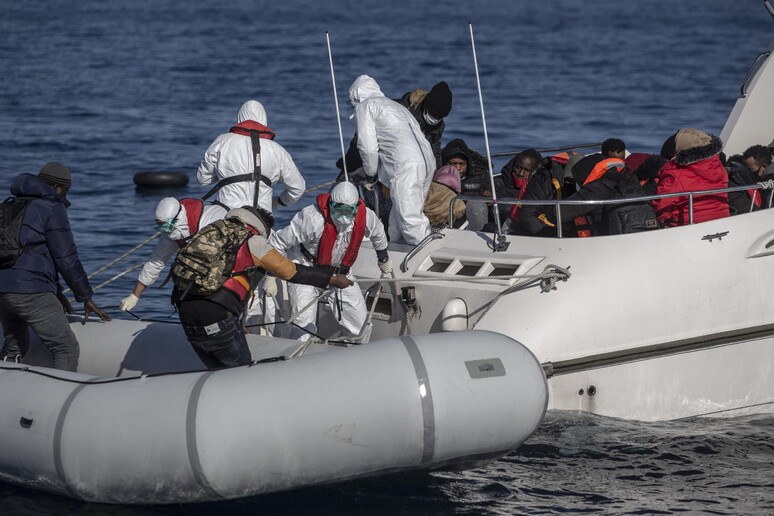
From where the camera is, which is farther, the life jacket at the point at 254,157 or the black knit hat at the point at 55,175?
the life jacket at the point at 254,157

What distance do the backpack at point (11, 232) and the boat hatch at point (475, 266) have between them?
2.65m

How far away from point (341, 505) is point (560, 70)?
26479 millimetres

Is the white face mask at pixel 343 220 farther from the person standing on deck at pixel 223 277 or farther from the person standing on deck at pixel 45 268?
the person standing on deck at pixel 45 268

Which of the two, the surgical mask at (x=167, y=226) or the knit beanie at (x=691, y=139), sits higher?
the knit beanie at (x=691, y=139)

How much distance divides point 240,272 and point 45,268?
1391 millimetres

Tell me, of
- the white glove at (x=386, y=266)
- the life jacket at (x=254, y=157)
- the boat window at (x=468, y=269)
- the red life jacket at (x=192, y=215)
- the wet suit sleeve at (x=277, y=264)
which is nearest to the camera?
the wet suit sleeve at (x=277, y=264)

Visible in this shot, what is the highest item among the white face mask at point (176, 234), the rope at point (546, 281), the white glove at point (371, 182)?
the white glove at point (371, 182)

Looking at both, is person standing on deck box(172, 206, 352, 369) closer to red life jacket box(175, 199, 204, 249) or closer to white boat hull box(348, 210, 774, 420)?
red life jacket box(175, 199, 204, 249)

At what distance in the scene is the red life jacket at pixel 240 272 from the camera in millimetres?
6836

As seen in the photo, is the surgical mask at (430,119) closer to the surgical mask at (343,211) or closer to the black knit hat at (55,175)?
the surgical mask at (343,211)

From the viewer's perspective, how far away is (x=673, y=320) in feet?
25.1

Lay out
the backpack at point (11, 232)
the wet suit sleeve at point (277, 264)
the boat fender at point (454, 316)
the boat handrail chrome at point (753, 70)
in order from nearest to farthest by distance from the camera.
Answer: the wet suit sleeve at point (277, 264)
the backpack at point (11, 232)
the boat fender at point (454, 316)
the boat handrail chrome at point (753, 70)

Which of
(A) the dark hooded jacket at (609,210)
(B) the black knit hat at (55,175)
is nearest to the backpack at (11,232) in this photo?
(B) the black knit hat at (55,175)

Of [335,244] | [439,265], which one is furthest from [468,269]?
[335,244]
